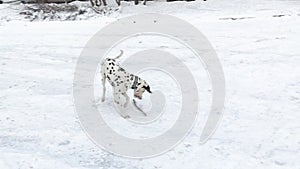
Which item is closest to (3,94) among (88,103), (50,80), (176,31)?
(50,80)

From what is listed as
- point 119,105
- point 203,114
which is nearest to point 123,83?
point 119,105

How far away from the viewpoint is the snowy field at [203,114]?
5.55m

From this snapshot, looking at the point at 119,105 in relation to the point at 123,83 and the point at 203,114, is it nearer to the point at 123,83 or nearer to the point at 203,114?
the point at 123,83

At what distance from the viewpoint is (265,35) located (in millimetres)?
12508

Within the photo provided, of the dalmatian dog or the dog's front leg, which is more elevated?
the dalmatian dog

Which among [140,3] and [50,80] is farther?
[140,3]

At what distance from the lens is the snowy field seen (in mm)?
5555

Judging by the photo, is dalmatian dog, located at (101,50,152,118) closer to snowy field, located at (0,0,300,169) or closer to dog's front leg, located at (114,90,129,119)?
dog's front leg, located at (114,90,129,119)

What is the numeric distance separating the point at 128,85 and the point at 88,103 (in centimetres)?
120

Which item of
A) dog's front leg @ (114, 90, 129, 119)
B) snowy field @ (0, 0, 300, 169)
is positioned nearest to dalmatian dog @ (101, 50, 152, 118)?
dog's front leg @ (114, 90, 129, 119)

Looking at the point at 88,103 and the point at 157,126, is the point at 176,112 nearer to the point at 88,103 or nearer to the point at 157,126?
the point at 157,126

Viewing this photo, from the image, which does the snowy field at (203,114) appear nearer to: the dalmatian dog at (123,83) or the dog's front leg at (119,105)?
the dog's front leg at (119,105)

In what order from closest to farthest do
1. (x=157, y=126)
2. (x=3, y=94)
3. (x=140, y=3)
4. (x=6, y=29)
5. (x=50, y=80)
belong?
(x=157, y=126)
(x=3, y=94)
(x=50, y=80)
(x=6, y=29)
(x=140, y=3)

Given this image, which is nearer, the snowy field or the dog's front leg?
the snowy field
